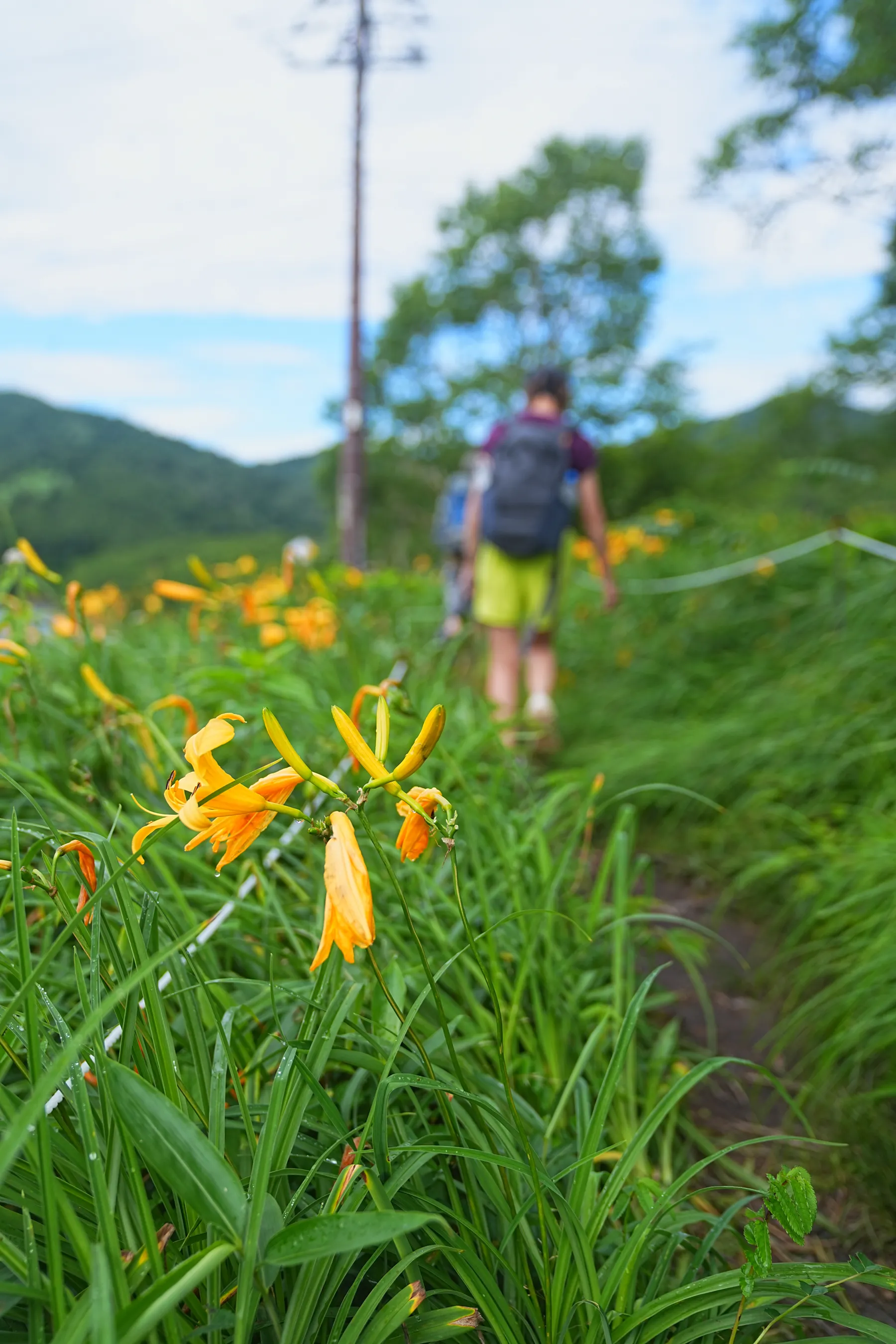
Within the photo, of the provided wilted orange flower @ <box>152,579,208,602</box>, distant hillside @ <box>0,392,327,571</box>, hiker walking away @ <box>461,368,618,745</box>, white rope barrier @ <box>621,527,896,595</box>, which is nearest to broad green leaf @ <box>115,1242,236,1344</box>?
wilted orange flower @ <box>152,579,208,602</box>

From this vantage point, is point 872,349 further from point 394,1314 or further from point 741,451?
point 394,1314

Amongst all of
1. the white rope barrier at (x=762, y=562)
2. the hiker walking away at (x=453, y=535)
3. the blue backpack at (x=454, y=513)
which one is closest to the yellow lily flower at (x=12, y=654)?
the hiker walking away at (x=453, y=535)

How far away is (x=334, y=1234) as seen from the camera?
1.95 feet

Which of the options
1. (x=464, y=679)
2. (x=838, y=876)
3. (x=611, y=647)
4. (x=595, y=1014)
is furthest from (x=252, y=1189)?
(x=611, y=647)

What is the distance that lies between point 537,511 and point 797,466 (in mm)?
1547

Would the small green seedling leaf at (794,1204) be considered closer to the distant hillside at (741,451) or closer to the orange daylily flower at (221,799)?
the orange daylily flower at (221,799)

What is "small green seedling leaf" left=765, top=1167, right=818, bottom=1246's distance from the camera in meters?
0.77

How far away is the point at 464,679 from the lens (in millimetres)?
3787

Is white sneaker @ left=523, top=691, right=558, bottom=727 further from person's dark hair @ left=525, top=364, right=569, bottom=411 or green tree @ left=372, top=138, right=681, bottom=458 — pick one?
green tree @ left=372, top=138, right=681, bottom=458

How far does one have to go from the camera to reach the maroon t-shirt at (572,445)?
3318 mm

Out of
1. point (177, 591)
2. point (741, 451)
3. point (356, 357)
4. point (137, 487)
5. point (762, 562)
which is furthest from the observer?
point (137, 487)

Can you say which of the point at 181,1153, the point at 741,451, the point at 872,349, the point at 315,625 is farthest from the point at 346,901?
the point at 741,451

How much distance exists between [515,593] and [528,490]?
0.44 metres

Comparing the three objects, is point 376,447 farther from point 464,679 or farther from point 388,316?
point 464,679
